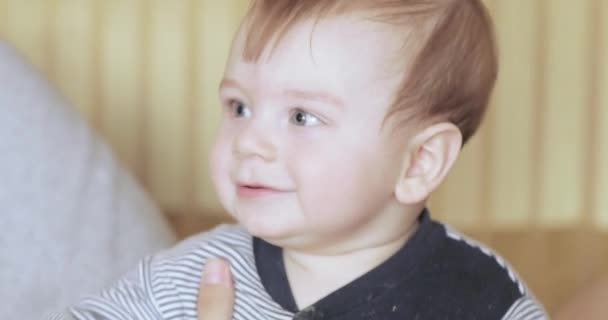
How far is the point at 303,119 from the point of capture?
40.1 inches

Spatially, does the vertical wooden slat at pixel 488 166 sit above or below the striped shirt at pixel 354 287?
below

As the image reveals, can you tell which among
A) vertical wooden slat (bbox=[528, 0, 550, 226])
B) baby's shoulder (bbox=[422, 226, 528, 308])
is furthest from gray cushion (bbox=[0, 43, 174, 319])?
vertical wooden slat (bbox=[528, 0, 550, 226])

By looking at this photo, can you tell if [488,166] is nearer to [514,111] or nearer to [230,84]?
[514,111]

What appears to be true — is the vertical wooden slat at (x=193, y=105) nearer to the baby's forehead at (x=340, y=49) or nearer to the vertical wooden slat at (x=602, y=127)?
the vertical wooden slat at (x=602, y=127)

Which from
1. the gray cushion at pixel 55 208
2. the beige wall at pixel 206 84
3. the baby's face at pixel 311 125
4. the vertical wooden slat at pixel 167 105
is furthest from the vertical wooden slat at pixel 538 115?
the baby's face at pixel 311 125

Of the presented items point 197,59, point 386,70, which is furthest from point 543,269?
point 386,70

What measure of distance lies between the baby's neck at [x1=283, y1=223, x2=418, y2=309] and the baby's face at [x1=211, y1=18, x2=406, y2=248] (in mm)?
71

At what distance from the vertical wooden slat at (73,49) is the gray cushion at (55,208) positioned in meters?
0.52

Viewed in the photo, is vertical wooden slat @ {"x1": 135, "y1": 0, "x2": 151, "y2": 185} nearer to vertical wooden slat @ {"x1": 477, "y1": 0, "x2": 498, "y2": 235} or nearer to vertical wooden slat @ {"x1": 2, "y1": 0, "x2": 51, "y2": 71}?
vertical wooden slat @ {"x1": 2, "y1": 0, "x2": 51, "y2": 71}

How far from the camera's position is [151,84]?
6.57 ft

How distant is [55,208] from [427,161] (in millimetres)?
531

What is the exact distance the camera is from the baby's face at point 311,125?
1010 millimetres

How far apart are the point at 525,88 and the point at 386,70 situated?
40.7 inches

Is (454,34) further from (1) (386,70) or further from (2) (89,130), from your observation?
(2) (89,130)
